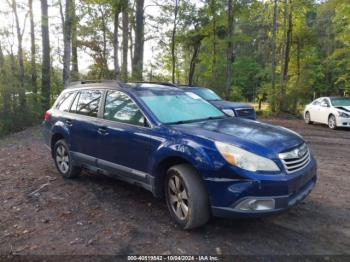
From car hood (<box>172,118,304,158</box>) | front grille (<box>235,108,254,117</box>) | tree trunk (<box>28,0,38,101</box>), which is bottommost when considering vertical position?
front grille (<box>235,108,254,117</box>)

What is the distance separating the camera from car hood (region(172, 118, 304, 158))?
3719mm

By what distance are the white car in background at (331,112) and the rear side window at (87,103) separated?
11.0 m

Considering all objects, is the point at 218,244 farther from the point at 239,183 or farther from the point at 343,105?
the point at 343,105

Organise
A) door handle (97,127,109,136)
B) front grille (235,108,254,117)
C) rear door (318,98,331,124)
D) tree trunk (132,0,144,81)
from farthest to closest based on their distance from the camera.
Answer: tree trunk (132,0,144,81), rear door (318,98,331,124), front grille (235,108,254,117), door handle (97,127,109,136)

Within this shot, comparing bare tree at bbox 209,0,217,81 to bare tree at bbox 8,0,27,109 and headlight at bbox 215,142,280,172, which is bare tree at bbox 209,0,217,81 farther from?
headlight at bbox 215,142,280,172

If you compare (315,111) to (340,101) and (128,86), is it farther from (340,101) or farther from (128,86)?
(128,86)

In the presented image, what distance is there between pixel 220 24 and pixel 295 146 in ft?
72.9

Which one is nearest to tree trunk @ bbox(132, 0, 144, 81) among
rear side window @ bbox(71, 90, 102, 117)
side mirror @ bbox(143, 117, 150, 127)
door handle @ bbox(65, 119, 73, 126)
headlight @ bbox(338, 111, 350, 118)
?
headlight @ bbox(338, 111, 350, 118)

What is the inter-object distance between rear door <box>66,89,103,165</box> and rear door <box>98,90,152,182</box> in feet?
0.65

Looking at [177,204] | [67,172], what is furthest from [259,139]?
[67,172]

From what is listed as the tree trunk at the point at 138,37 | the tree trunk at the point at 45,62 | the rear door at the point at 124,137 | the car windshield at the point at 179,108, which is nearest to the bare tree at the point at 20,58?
the tree trunk at the point at 45,62

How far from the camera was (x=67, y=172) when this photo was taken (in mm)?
6168

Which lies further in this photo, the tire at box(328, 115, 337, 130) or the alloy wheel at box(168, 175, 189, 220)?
the tire at box(328, 115, 337, 130)

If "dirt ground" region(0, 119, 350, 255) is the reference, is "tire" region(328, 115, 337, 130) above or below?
above
